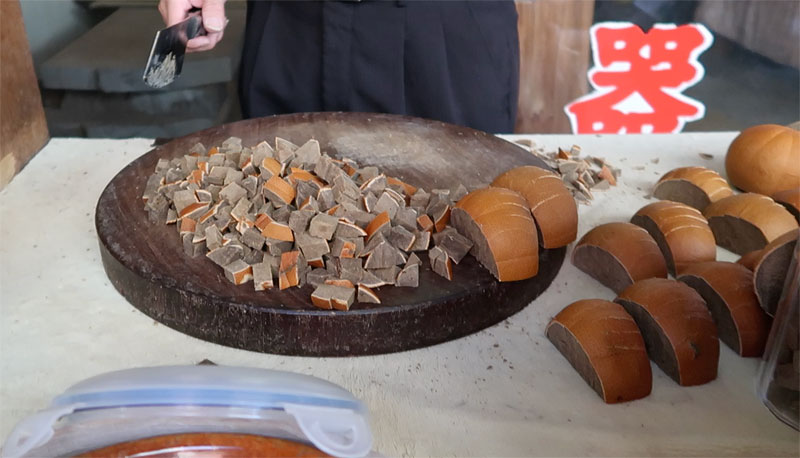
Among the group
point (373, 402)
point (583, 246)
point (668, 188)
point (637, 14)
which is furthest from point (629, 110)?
point (373, 402)

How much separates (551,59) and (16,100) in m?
1.86

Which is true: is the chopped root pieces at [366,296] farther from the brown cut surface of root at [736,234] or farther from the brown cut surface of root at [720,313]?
the brown cut surface of root at [736,234]

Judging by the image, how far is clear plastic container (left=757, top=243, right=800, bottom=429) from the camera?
2.59 ft

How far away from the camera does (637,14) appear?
2576mm

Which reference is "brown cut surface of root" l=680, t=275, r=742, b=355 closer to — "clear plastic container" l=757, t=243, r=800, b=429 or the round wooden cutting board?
"clear plastic container" l=757, t=243, r=800, b=429

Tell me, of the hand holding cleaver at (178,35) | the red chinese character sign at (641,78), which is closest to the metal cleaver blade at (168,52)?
the hand holding cleaver at (178,35)

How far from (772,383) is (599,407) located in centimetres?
21

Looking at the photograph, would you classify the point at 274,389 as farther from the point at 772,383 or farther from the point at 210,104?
the point at 210,104

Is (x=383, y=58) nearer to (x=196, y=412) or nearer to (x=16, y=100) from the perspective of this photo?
(x=16, y=100)

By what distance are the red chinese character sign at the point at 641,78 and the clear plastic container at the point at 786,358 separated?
1964 millimetres

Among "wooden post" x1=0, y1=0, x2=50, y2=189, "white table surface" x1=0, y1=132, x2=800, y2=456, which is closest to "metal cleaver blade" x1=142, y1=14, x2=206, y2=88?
"white table surface" x1=0, y1=132, x2=800, y2=456

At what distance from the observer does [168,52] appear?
1.18m


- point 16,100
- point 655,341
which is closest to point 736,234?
point 655,341

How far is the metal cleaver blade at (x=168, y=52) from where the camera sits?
113cm
